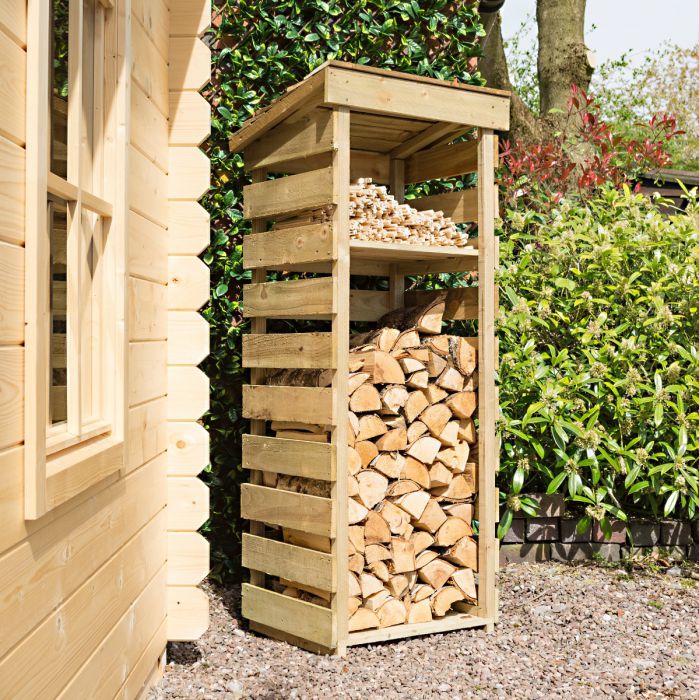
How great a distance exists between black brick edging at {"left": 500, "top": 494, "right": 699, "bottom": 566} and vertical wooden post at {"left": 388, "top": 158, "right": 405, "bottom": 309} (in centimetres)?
123

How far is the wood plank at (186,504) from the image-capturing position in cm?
299

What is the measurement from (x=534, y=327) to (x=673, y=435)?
2.93ft

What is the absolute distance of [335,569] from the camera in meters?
3.04

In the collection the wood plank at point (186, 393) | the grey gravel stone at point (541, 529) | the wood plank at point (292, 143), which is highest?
the wood plank at point (292, 143)

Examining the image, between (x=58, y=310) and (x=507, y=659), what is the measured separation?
2183 mm

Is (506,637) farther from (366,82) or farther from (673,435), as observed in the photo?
(366,82)

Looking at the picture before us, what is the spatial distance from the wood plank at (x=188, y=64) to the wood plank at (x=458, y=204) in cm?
115

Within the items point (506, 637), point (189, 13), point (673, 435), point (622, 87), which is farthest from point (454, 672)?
point (622, 87)

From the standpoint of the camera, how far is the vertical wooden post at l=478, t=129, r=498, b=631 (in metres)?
3.33

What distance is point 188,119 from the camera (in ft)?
9.93

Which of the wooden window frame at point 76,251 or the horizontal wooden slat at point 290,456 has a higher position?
the wooden window frame at point 76,251

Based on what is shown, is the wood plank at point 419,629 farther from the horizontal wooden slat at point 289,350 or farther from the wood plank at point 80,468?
the wood plank at point 80,468

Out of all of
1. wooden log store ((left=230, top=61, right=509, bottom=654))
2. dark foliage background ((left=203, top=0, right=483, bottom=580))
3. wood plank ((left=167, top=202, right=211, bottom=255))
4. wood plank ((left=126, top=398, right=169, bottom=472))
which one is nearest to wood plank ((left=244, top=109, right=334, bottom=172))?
wooden log store ((left=230, top=61, right=509, bottom=654))

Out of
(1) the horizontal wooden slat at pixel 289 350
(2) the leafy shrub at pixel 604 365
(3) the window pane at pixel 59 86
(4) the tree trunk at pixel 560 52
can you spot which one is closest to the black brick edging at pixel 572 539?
(2) the leafy shrub at pixel 604 365
